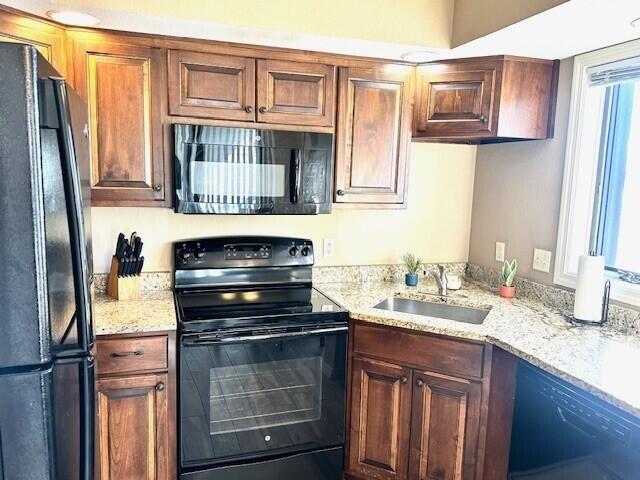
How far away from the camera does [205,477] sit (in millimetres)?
2135

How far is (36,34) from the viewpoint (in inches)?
77.0

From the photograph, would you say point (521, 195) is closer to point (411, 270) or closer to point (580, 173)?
point (580, 173)

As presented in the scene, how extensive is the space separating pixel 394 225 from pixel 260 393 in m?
1.33

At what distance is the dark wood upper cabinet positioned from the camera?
7.70ft

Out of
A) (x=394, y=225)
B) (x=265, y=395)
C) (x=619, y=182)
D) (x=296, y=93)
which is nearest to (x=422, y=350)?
(x=265, y=395)

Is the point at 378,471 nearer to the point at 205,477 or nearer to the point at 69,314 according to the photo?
the point at 205,477

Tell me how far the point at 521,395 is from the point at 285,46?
1.87m

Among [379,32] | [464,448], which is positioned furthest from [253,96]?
[464,448]

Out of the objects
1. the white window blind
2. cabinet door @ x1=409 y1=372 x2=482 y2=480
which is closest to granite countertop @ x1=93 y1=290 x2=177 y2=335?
cabinet door @ x1=409 y1=372 x2=482 y2=480

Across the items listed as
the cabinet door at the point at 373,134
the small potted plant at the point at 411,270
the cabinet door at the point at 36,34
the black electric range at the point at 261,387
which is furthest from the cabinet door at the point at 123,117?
the small potted plant at the point at 411,270

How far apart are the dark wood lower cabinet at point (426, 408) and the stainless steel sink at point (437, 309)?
1.06ft

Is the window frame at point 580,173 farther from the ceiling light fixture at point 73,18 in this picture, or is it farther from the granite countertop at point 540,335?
the ceiling light fixture at point 73,18

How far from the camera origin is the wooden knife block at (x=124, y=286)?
2314 mm

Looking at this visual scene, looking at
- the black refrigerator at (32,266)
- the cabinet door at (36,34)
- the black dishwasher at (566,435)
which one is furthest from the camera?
the cabinet door at (36,34)
